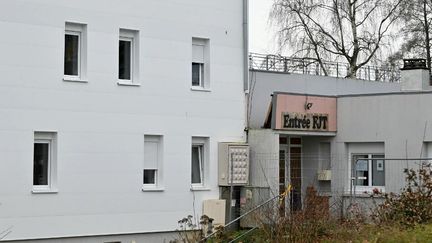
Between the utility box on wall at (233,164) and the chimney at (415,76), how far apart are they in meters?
8.52

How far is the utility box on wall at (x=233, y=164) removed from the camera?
27.3 meters

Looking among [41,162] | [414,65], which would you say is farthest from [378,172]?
[41,162]

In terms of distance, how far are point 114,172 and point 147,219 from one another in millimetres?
1766

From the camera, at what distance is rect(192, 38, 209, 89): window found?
27.5 m

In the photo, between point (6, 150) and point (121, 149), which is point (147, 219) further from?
point (6, 150)

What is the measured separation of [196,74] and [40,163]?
19.8 ft

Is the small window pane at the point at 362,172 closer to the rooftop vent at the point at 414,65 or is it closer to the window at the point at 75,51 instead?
the rooftop vent at the point at 414,65

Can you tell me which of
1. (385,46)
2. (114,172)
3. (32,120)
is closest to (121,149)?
(114,172)

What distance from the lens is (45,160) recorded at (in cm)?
2386

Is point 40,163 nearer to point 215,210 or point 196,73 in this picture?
point 215,210

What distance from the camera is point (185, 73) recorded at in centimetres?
2691

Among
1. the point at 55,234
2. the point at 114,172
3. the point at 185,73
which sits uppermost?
the point at 185,73

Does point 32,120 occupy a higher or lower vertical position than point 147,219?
higher

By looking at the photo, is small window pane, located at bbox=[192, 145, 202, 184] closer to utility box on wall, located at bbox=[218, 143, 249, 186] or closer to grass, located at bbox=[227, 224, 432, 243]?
utility box on wall, located at bbox=[218, 143, 249, 186]
